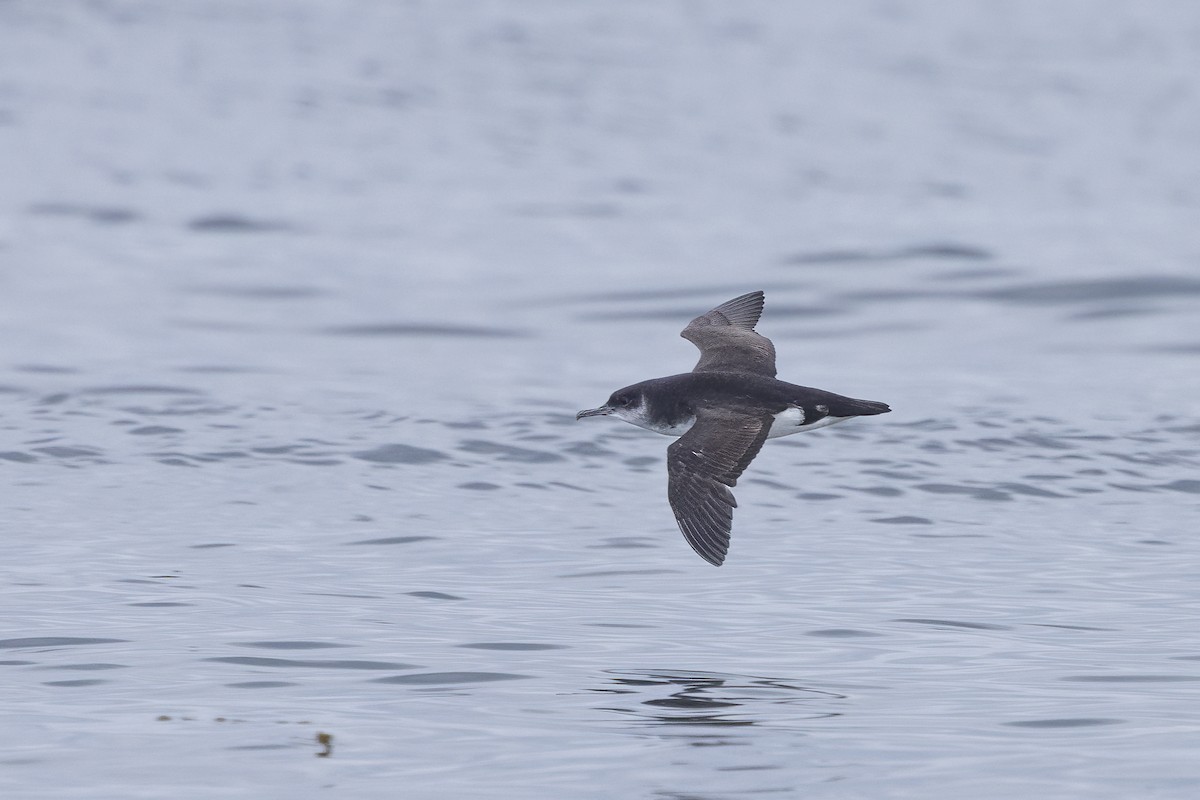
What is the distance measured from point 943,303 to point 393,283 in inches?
227

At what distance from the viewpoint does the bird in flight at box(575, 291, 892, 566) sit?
8.92 metres

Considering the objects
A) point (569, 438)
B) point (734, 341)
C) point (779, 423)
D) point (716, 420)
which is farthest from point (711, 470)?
point (569, 438)

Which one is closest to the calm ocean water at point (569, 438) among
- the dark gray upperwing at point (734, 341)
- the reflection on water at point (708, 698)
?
the reflection on water at point (708, 698)

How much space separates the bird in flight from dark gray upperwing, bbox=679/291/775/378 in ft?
0.10

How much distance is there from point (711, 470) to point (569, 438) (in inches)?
180

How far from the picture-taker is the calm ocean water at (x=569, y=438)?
704 cm

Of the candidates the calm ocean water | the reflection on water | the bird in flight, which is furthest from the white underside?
the reflection on water

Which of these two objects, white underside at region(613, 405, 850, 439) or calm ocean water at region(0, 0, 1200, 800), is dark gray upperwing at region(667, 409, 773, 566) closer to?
white underside at region(613, 405, 850, 439)

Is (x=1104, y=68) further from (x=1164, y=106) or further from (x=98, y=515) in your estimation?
(x=98, y=515)

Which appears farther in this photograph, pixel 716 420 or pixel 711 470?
pixel 716 420

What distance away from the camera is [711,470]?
9.18m

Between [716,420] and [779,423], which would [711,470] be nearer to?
[716,420]

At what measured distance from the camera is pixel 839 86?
3603 centimetres

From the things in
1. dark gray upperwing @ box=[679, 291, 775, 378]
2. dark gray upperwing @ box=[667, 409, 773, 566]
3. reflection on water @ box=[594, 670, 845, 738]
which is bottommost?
reflection on water @ box=[594, 670, 845, 738]
